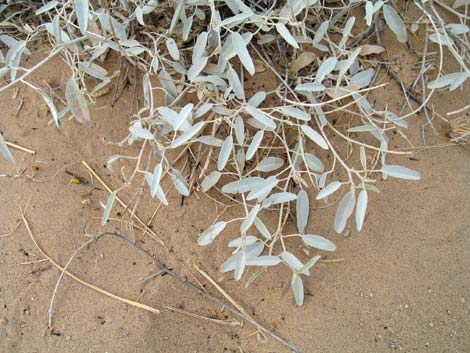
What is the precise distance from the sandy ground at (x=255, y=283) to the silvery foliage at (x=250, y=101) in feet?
0.26

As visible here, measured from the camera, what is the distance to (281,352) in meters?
1.24

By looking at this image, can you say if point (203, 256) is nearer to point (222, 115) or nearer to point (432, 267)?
point (222, 115)

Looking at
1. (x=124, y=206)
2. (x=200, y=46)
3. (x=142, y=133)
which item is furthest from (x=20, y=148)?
Answer: (x=200, y=46)

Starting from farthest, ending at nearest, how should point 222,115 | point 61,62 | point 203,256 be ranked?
1. point 61,62
2. point 203,256
3. point 222,115

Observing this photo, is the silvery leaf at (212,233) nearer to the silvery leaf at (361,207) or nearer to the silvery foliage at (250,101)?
the silvery foliage at (250,101)

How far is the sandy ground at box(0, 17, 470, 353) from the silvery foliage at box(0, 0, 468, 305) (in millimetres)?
79

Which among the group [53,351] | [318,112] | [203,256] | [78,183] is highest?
[318,112]

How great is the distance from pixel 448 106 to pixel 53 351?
48.2 inches

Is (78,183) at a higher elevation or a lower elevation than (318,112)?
lower

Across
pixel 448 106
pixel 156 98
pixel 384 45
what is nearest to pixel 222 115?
pixel 156 98

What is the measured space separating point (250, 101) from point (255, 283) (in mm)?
463

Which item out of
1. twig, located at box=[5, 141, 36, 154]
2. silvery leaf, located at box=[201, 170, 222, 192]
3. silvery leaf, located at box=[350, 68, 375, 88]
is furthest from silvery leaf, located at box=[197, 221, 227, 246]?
twig, located at box=[5, 141, 36, 154]

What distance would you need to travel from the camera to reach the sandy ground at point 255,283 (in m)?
1.24

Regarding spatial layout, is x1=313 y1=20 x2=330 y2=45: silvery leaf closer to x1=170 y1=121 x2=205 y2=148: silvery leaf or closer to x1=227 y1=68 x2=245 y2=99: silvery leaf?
x1=227 y1=68 x2=245 y2=99: silvery leaf
